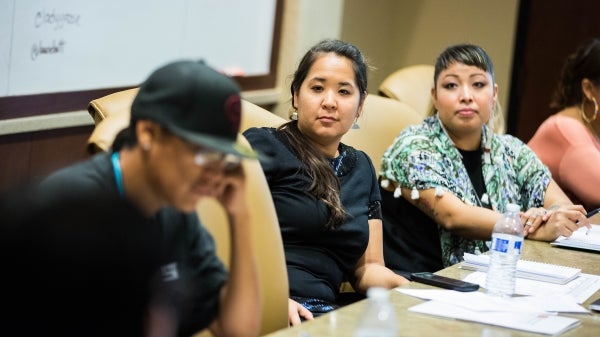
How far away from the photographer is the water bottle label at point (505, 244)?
6.88 feet

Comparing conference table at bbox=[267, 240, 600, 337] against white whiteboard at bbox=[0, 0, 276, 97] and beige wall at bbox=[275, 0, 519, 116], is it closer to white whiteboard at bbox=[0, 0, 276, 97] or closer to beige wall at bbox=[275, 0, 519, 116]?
white whiteboard at bbox=[0, 0, 276, 97]

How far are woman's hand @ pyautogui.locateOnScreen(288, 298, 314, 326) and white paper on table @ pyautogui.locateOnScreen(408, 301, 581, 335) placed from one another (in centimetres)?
39

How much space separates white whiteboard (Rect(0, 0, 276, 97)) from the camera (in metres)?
2.80

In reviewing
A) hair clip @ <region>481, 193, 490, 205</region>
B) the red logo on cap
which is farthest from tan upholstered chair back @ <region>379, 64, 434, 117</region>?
the red logo on cap

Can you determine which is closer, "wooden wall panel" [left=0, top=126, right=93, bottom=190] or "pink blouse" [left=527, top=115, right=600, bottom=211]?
"wooden wall panel" [left=0, top=126, right=93, bottom=190]

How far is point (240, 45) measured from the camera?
13.3ft

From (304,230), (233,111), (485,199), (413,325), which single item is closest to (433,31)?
(485,199)

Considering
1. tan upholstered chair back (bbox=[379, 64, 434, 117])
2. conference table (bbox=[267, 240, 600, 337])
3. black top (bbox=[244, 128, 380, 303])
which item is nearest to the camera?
conference table (bbox=[267, 240, 600, 337])

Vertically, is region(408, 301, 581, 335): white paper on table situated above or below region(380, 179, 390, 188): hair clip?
below

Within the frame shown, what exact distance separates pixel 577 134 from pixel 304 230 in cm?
160

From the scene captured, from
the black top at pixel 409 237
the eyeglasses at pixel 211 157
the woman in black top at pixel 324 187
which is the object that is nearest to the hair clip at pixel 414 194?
the black top at pixel 409 237

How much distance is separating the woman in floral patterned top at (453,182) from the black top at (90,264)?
188 cm

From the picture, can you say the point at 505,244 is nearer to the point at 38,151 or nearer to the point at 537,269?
the point at 537,269

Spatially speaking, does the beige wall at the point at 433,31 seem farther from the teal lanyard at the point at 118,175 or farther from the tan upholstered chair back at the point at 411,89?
the teal lanyard at the point at 118,175
